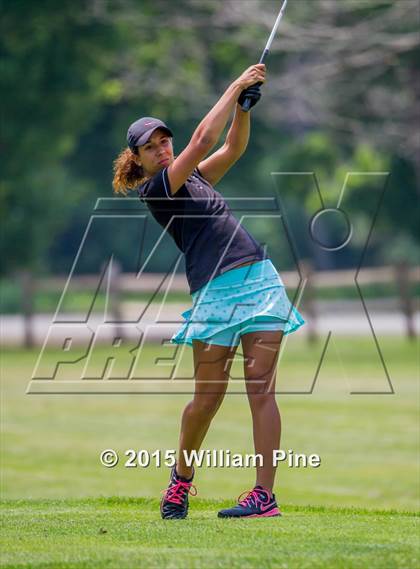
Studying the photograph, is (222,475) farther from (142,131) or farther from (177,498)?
(142,131)

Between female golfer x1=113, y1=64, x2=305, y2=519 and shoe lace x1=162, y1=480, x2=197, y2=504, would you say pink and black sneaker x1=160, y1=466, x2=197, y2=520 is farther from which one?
female golfer x1=113, y1=64, x2=305, y2=519

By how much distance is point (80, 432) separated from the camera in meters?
15.2

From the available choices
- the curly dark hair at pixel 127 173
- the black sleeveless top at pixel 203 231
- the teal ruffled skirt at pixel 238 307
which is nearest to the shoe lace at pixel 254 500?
the teal ruffled skirt at pixel 238 307

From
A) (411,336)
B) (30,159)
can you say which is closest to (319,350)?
(411,336)

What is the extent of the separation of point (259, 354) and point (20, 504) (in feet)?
7.26

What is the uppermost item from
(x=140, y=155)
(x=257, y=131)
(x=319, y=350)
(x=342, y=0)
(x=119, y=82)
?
(x=257, y=131)

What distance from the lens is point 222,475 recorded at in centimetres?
1266

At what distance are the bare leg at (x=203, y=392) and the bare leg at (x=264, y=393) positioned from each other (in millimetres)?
133

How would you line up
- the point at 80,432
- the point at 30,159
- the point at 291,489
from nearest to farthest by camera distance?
the point at 291,489 < the point at 80,432 < the point at 30,159

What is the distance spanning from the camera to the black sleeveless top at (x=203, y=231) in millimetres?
6812

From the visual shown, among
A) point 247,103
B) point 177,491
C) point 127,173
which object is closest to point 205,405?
point 177,491

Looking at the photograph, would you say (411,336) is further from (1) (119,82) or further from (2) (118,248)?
(2) (118,248)

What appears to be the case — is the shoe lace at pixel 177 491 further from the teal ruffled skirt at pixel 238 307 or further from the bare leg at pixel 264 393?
the teal ruffled skirt at pixel 238 307

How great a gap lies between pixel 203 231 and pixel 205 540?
1.57 metres
